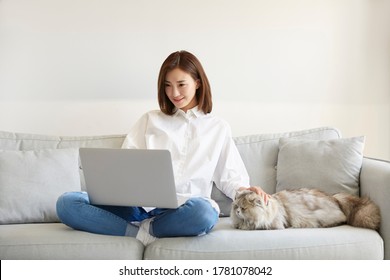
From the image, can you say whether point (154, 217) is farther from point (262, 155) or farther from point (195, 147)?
point (262, 155)

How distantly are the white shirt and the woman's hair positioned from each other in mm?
38

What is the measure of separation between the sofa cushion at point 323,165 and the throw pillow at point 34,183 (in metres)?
1.00

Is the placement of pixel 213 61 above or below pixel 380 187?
above

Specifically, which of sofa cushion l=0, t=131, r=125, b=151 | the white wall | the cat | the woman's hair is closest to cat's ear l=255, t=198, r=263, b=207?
the cat

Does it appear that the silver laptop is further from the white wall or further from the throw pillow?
the white wall

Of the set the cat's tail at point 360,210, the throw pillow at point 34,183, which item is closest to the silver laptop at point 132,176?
the throw pillow at point 34,183

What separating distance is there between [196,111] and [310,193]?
0.66 meters

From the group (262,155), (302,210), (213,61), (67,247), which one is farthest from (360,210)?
(213,61)

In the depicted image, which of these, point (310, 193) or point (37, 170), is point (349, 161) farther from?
point (37, 170)

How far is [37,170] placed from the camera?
8.60ft

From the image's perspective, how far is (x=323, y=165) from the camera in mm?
2658

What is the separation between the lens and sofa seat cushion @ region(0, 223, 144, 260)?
211 cm

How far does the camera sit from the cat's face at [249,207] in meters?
2.27

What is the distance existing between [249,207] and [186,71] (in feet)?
2.40
